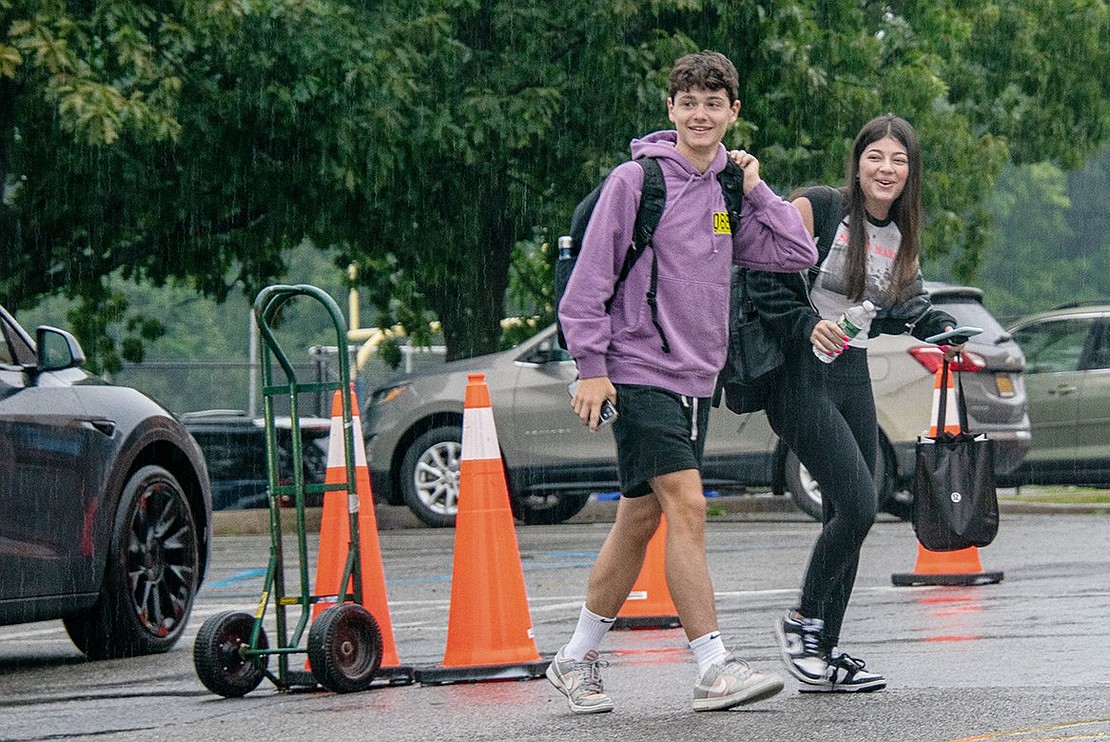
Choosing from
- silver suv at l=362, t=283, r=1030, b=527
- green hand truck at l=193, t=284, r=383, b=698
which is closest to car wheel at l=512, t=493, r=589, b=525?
silver suv at l=362, t=283, r=1030, b=527

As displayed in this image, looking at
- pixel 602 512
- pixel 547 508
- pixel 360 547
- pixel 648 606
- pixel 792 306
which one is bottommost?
pixel 602 512

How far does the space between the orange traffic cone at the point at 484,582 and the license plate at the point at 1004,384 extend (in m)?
9.32

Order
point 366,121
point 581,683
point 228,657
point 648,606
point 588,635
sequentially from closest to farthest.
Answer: point 581,683
point 588,635
point 228,657
point 648,606
point 366,121

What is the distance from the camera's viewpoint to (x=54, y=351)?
8156 millimetres

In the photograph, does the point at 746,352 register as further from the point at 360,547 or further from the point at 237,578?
the point at 237,578

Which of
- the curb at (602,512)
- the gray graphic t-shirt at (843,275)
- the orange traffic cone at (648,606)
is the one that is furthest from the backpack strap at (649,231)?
the curb at (602,512)

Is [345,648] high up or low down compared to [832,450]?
down

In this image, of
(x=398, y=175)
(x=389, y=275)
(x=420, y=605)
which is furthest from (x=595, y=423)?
(x=389, y=275)

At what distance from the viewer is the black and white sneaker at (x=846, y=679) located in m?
6.32

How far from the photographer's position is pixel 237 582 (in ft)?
40.2

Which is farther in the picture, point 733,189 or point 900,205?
point 900,205

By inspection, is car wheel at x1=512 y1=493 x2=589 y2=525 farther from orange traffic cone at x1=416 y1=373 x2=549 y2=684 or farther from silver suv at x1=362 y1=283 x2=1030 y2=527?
orange traffic cone at x1=416 y1=373 x2=549 y2=684

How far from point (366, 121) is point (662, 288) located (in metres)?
11.9

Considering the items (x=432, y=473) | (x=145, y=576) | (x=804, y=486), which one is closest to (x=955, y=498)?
(x=145, y=576)
